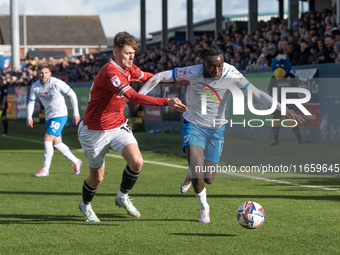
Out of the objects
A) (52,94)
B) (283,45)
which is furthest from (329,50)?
(52,94)

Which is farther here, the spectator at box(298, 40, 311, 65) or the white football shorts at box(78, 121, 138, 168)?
the spectator at box(298, 40, 311, 65)

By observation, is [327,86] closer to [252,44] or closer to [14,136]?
[252,44]

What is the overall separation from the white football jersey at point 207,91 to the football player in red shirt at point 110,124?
744 millimetres

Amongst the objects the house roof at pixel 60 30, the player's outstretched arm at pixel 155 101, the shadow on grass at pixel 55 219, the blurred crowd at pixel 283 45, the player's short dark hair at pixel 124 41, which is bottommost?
the shadow on grass at pixel 55 219

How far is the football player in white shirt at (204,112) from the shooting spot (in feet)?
19.4

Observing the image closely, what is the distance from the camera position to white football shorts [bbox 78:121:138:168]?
5875 millimetres

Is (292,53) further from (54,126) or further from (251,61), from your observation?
(54,126)

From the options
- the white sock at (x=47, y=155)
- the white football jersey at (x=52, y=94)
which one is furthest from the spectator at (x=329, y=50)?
the white sock at (x=47, y=155)

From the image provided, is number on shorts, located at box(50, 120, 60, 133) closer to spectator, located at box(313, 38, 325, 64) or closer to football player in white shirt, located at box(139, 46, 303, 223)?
football player in white shirt, located at box(139, 46, 303, 223)

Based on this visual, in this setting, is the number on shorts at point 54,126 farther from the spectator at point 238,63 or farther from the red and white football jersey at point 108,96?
the spectator at point 238,63

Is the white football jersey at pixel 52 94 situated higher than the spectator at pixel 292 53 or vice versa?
the spectator at pixel 292 53

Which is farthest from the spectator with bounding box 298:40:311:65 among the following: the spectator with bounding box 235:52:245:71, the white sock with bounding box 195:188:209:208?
the white sock with bounding box 195:188:209:208

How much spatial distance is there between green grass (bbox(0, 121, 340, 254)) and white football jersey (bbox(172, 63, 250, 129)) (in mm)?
1185

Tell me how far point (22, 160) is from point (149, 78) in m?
6.91
